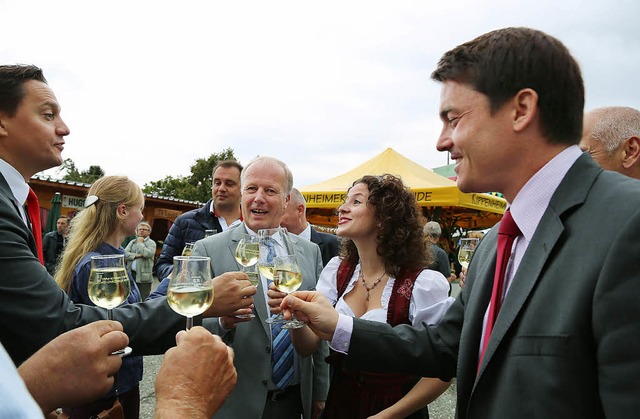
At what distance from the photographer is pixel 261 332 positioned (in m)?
2.66

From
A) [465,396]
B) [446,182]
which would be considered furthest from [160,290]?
[446,182]

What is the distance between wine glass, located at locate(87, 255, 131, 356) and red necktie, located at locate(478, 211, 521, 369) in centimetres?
170

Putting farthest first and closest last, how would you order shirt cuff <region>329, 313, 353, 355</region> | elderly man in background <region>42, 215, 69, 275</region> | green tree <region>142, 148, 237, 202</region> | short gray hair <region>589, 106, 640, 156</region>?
green tree <region>142, 148, 237, 202</region>, elderly man in background <region>42, 215, 69, 275</region>, short gray hair <region>589, 106, 640, 156</region>, shirt cuff <region>329, 313, 353, 355</region>

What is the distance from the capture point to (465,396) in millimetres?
1492

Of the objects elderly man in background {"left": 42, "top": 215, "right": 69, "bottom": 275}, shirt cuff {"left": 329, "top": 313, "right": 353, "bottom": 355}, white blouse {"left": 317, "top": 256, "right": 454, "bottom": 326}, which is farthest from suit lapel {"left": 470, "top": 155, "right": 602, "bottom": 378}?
elderly man in background {"left": 42, "top": 215, "right": 69, "bottom": 275}

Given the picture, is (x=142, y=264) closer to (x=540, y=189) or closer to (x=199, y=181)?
(x=540, y=189)

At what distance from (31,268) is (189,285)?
2.19 feet

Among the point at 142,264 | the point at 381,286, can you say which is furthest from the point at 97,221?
the point at 142,264

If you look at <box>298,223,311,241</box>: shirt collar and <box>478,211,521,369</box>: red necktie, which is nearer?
<box>478,211,521,369</box>: red necktie

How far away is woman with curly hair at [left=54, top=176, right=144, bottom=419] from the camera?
312 cm

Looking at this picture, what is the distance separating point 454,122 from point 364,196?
5.03ft

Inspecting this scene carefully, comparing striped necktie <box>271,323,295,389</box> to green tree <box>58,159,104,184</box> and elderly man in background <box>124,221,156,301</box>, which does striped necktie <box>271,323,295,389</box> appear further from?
green tree <box>58,159,104,184</box>

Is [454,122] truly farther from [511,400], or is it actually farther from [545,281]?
[511,400]

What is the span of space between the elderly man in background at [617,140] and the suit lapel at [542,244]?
195 cm
